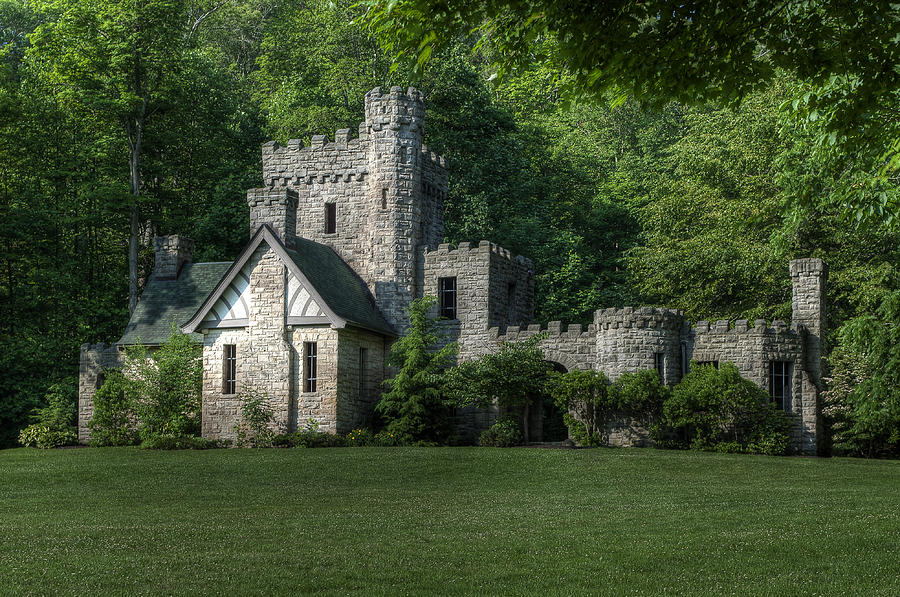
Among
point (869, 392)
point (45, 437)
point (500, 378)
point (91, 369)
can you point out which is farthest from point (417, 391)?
point (869, 392)

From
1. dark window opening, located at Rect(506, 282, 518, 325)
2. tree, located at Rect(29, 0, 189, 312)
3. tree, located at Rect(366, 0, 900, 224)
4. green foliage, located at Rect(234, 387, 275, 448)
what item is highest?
tree, located at Rect(29, 0, 189, 312)

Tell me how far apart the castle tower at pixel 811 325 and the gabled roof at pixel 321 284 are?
11842mm

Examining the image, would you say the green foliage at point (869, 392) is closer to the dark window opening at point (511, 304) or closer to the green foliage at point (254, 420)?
the dark window opening at point (511, 304)

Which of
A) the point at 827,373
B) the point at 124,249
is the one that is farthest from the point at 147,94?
the point at 827,373

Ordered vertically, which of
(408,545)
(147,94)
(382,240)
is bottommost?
(408,545)

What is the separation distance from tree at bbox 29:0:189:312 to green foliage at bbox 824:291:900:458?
2353cm

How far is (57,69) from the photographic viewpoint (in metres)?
39.6

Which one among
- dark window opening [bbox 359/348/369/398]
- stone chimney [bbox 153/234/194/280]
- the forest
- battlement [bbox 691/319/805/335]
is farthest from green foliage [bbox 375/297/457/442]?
stone chimney [bbox 153/234/194/280]

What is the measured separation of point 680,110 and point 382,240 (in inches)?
1066

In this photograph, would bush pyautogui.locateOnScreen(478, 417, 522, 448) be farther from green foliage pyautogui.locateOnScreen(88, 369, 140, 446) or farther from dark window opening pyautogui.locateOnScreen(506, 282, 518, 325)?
green foliage pyautogui.locateOnScreen(88, 369, 140, 446)

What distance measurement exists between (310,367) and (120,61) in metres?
14.9

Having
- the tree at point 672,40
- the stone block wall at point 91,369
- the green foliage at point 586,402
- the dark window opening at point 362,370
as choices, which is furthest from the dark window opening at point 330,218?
the tree at point 672,40

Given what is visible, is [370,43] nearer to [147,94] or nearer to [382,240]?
[147,94]

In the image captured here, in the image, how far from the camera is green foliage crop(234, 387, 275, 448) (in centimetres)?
3070
